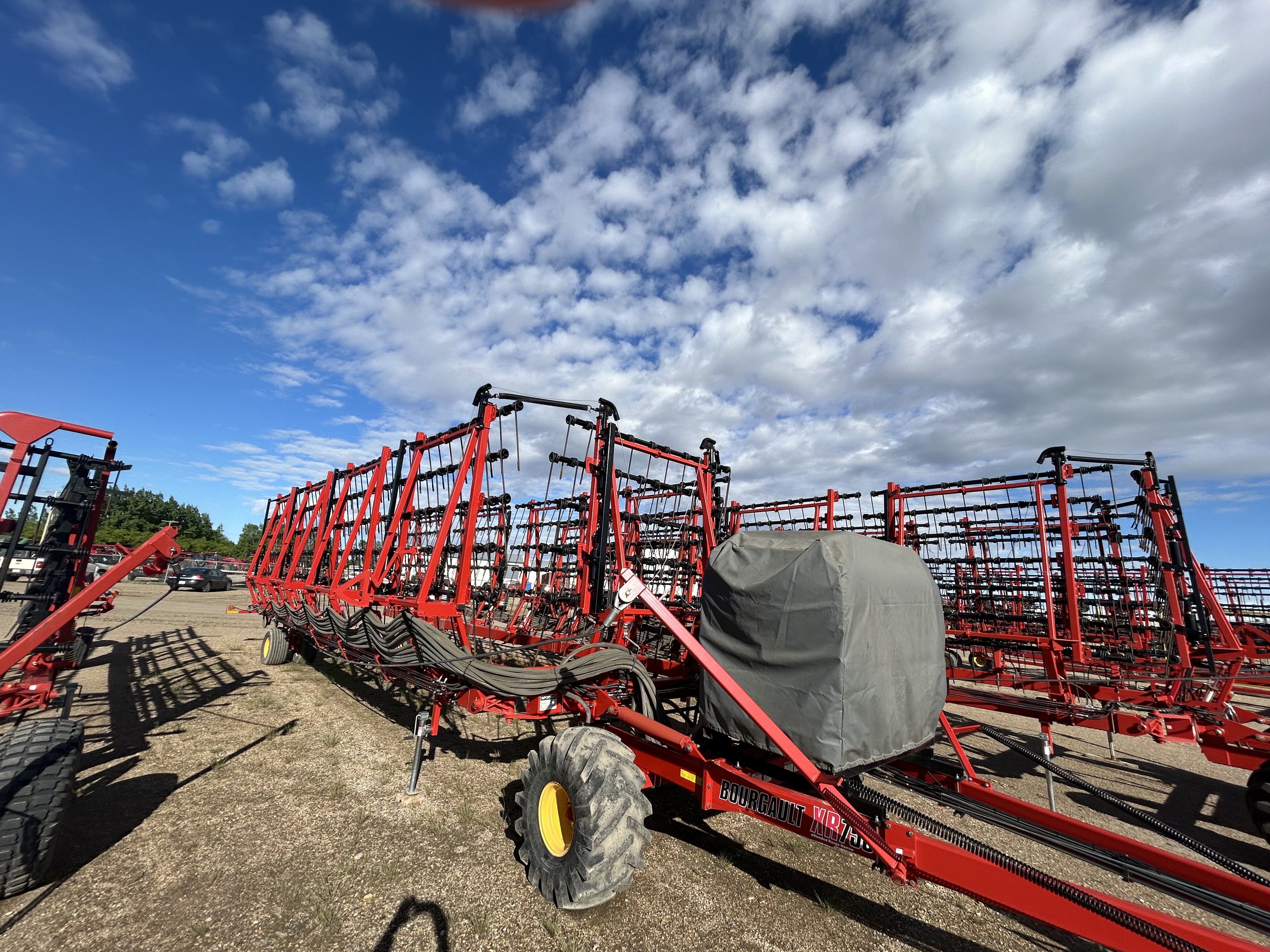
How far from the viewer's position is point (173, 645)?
11.6m

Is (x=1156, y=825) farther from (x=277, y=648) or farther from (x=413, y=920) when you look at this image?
(x=277, y=648)

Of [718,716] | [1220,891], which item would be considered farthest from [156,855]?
[1220,891]

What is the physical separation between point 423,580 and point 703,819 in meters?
3.49

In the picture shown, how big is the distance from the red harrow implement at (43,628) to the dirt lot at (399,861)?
446mm

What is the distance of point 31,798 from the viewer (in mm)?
3324

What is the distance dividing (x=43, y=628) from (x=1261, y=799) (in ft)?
31.4

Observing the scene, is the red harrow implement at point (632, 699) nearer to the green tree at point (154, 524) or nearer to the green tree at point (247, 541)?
the green tree at point (154, 524)

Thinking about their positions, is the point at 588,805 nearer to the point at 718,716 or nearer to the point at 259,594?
the point at 718,716

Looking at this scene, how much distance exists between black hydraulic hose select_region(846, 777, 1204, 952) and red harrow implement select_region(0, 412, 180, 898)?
15.8 ft

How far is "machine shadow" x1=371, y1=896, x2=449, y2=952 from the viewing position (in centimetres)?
307

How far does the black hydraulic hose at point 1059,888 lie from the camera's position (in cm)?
209

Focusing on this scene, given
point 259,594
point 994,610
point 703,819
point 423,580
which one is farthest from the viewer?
point 259,594

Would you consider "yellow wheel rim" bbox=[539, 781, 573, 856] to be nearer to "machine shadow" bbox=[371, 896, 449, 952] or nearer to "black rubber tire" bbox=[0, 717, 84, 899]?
"machine shadow" bbox=[371, 896, 449, 952]

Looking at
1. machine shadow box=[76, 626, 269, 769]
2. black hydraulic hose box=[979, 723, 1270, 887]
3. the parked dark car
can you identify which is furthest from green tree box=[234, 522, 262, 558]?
black hydraulic hose box=[979, 723, 1270, 887]
